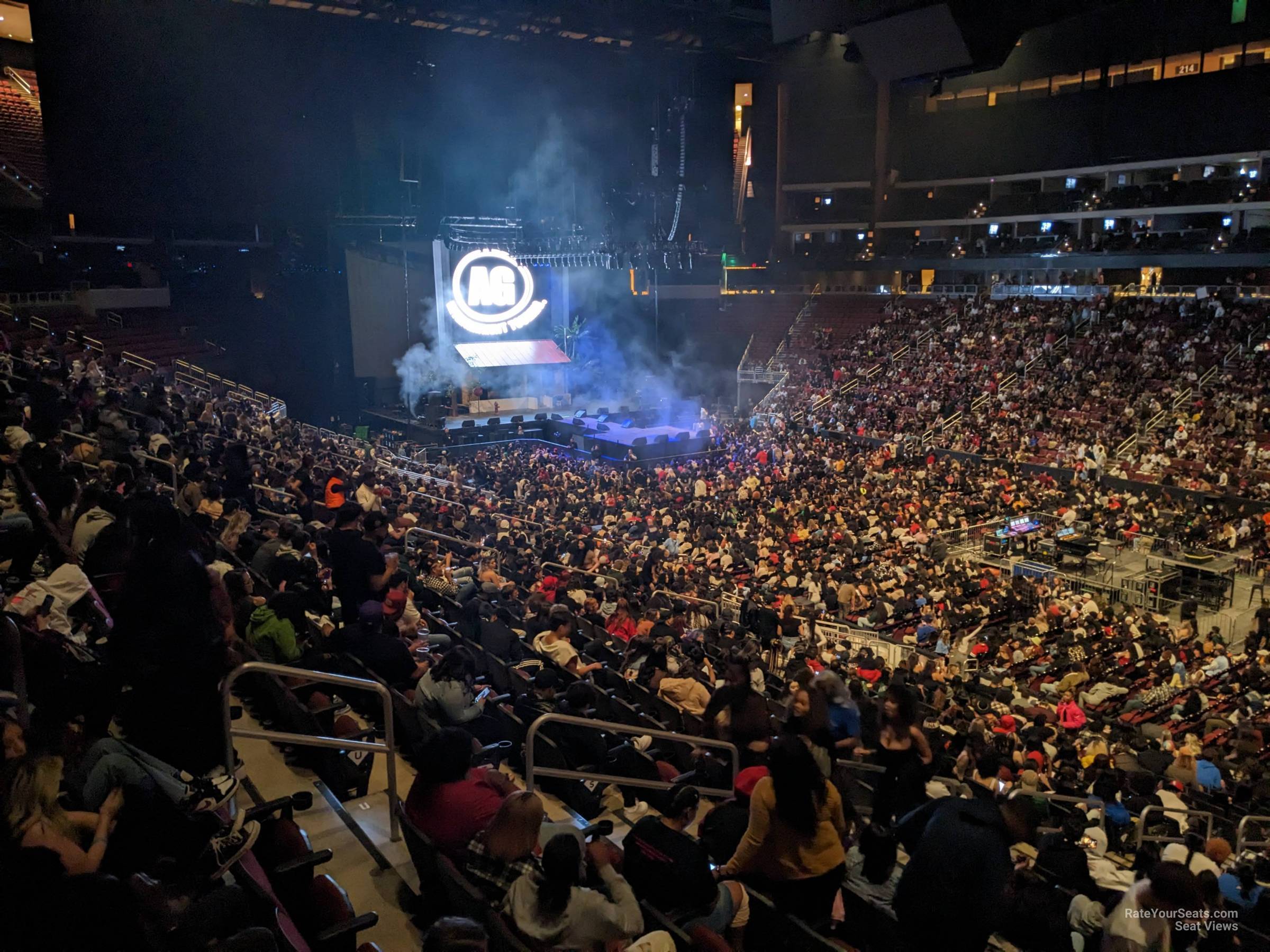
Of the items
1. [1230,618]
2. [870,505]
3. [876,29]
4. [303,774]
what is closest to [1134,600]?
[1230,618]

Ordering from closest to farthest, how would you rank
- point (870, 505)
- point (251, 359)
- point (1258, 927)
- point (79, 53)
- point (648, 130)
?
1. point (1258, 927)
2. point (870, 505)
3. point (79, 53)
4. point (251, 359)
5. point (648, 130)

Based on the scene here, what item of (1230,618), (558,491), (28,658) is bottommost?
(1230,618)

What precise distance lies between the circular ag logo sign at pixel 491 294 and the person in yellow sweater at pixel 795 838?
83.9 ft

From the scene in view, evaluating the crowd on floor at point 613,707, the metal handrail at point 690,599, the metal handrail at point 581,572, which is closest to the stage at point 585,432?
the crowd on floor at point 613,707

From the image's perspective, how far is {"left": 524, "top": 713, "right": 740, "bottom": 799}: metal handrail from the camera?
408 centimetres

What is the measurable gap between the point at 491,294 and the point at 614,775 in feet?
81.3

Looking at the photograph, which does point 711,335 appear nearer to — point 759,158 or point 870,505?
point 759,158

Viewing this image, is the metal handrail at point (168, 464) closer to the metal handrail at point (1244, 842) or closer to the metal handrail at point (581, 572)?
the metal handrail at point (581, 572)

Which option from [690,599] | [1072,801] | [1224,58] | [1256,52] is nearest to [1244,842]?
[1072,801]

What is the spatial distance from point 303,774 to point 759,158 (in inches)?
1350

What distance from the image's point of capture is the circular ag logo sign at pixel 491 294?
27359 mm

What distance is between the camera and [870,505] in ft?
53.7

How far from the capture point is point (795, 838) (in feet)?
10.2

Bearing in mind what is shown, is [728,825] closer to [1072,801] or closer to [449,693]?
[449,693]
